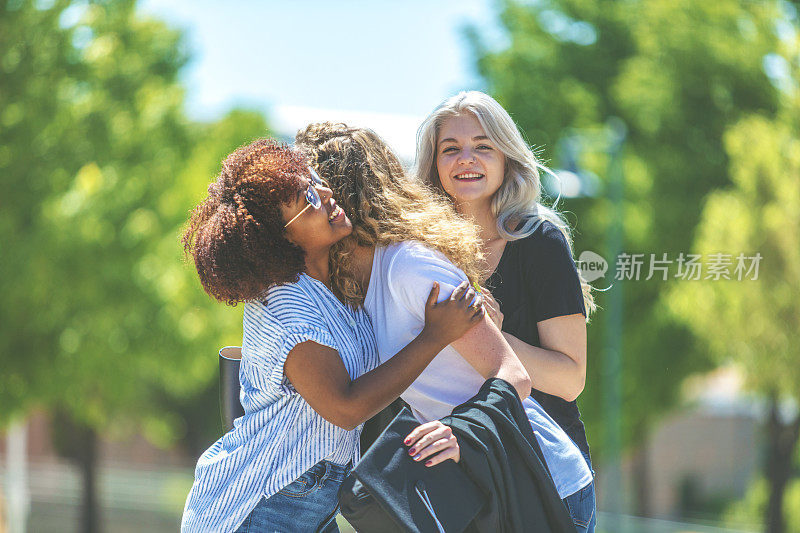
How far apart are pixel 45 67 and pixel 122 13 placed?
125 centimetres

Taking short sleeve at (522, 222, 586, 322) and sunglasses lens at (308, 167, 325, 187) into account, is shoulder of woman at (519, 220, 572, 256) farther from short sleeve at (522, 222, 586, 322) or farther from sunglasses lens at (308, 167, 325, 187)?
sunglasses lens at (308, 167, 325, 187)

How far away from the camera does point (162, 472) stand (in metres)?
28.9

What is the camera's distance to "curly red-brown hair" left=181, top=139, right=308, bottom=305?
2.20 m

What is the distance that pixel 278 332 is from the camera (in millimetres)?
2182

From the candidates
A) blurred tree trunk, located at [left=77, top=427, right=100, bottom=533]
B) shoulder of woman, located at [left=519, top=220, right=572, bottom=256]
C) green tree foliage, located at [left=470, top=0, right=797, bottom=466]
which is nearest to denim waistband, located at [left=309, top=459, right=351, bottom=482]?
shoulder of woman, located at [left=519, top=220, right=572, bottom=256]

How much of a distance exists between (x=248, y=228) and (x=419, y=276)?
1.39ft

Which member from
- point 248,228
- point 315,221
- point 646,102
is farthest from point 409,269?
point 646,102

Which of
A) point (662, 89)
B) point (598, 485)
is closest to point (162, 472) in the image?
point (598, 485)

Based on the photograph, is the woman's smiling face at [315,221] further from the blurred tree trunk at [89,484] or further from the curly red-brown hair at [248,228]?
the blurred tree trunk at [89,484]

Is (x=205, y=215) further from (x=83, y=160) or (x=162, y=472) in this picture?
(x=162, y=472)

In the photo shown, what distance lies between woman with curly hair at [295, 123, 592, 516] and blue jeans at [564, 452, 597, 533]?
1.5 inches

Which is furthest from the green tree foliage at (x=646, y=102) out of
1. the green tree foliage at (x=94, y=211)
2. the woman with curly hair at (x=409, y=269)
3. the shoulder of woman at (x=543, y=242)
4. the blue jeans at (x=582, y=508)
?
the woman with curly hair at (x=409, y=269)

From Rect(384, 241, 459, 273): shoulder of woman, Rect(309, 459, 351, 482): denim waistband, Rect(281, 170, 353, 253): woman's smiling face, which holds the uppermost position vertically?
Rect(281, 170, 353, 253): woman's smiling face

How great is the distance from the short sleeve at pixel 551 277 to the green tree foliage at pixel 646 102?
7761 millimetres
